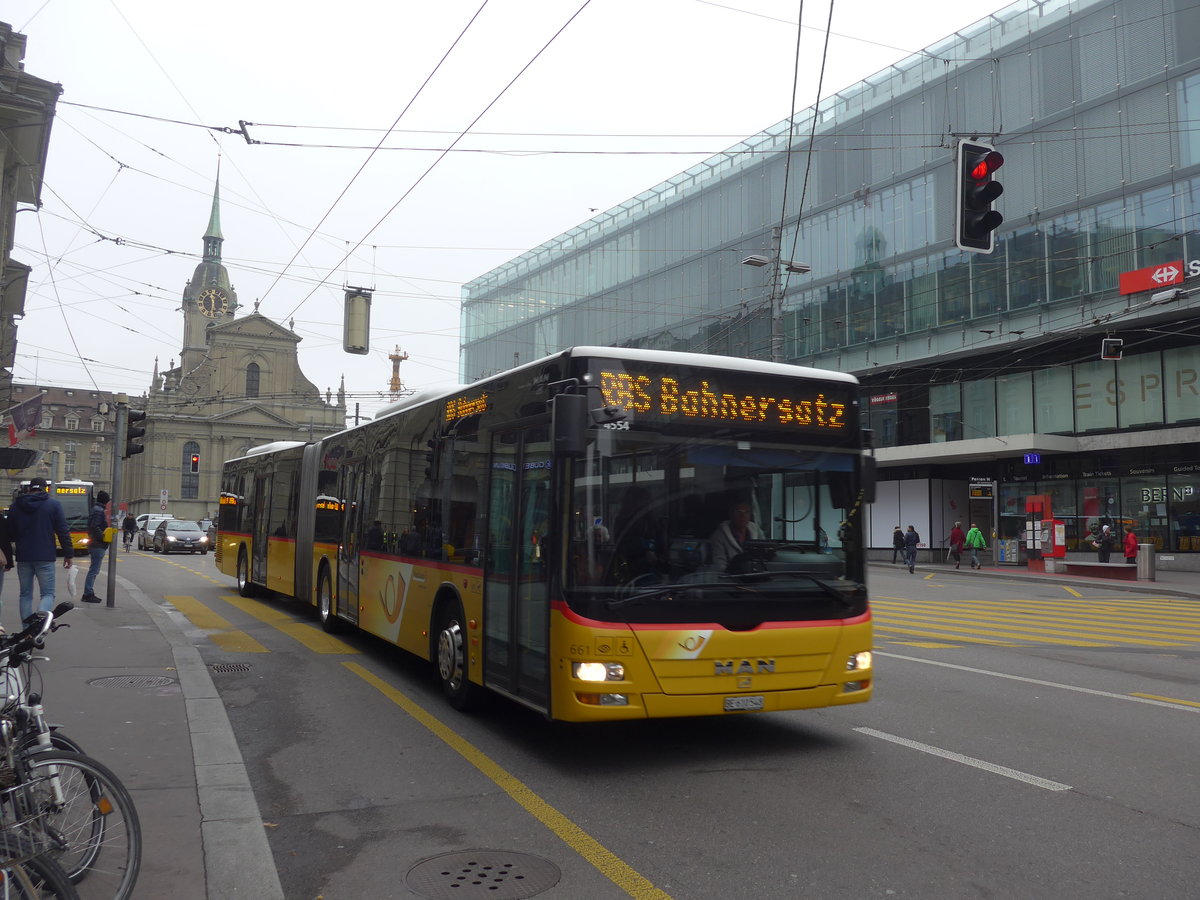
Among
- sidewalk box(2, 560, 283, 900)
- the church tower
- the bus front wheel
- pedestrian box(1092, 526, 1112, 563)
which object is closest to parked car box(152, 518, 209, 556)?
the bus front wheel

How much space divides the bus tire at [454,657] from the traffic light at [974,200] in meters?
6.92

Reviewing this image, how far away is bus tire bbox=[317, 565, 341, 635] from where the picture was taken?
42.7 feet

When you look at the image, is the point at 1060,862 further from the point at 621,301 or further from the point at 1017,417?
the point at 621,301

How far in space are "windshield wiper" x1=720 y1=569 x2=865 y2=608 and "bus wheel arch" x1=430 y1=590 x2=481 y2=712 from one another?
2425 mm

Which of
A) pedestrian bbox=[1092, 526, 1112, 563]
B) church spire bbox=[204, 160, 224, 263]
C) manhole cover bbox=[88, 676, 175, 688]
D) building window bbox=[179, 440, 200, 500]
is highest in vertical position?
church spire bbox=[204, 160, 224, 263]

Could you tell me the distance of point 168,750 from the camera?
6496 millimetres

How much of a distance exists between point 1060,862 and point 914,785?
4.31 feet

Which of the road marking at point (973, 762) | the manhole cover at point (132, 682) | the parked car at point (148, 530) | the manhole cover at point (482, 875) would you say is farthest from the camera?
the parked car at point (148, 530)

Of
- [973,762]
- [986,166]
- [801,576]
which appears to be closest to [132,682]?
[801,576]

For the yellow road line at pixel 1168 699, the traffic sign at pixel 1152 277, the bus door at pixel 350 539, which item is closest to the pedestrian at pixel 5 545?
the bus door at pixel 350 539

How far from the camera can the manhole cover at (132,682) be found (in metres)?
8.72

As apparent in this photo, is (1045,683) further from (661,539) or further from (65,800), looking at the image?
(65,800)

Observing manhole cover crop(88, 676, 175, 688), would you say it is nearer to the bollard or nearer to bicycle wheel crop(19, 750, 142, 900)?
bicycle wheel crop(19, 750, 142, 900)

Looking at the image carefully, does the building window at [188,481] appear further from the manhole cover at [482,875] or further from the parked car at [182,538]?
the manhole cover at [482,875]
